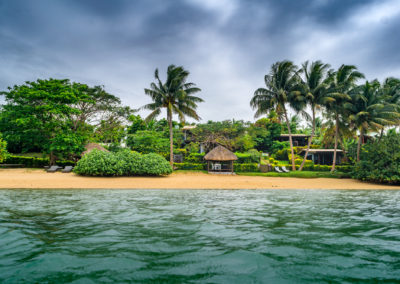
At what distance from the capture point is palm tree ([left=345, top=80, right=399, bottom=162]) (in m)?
22.2

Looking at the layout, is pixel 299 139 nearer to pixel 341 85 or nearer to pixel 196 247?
pixel 341 85

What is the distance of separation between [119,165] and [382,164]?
1974 centimetres

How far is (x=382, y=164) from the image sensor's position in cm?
1855

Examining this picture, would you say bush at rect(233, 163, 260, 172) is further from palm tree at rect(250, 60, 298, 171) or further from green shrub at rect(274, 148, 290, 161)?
green shrub at rect(274, 148, 290, 161)

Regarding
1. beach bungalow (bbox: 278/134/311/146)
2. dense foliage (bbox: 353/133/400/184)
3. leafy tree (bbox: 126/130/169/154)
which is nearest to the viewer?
dense foliage (bbox: 353/133/400/184)

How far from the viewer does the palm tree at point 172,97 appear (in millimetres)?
24750

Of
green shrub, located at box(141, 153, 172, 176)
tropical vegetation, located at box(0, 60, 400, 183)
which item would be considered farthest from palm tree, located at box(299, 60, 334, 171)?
green shrub, located at box(141, 153, 172, 176)

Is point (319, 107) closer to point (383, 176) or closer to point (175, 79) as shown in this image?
point (383, 176)

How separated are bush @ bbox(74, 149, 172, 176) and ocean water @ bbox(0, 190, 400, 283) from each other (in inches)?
427

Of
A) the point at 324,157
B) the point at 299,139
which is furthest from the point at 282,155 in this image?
the point at 299,139

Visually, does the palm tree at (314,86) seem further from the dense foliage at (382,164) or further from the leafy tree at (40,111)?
the leafy tree at (40,111)

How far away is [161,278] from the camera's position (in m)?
3.03

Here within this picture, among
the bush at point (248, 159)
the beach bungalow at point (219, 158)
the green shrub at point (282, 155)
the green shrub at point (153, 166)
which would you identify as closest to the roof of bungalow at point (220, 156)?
the beach bungalow at point (219, 158)

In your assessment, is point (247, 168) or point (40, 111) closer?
point (40, 111)
